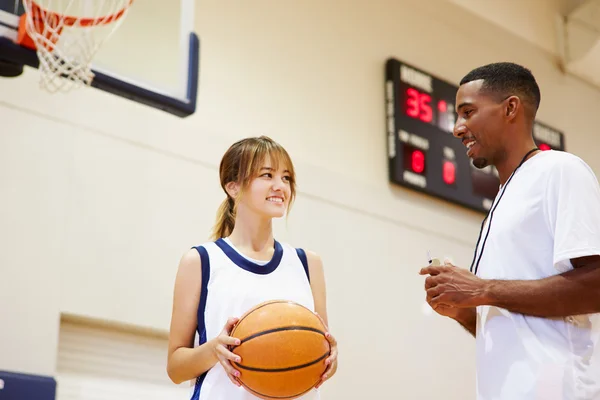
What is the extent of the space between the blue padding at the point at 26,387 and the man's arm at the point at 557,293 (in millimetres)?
2634

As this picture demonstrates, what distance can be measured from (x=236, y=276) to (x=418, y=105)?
4.15 metres

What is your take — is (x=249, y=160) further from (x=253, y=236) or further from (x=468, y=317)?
(x=468, y=317)

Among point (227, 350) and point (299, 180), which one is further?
point (299, 180)

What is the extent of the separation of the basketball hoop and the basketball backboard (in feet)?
0.24

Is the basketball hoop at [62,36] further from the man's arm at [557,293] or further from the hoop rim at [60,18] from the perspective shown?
the man's arm at [557,293]

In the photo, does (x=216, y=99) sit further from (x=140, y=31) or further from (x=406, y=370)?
(x=406, y=370)

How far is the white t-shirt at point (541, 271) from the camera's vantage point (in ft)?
7.88

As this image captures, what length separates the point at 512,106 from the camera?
2.82 metres

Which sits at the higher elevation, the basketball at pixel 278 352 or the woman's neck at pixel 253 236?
the woman's neck at pixel 253 236

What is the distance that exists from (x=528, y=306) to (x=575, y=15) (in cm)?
676

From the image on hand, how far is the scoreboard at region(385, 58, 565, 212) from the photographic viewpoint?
21.9 ft

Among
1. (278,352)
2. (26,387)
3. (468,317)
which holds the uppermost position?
(468,317)

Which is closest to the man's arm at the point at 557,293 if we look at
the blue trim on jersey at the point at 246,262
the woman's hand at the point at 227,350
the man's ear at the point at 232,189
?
the woman's hand at the point at 227,350

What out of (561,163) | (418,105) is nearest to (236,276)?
(561,163)
